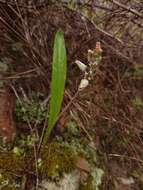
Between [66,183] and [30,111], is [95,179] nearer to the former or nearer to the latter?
[66,183]

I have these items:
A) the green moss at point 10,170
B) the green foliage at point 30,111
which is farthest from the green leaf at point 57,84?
the green foliage at point 30,111

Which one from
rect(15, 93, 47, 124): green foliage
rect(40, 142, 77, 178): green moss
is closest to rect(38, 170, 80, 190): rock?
rect(40, 142, 77, 178): green moss

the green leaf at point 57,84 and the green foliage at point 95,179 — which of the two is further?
the green foliage at point 95,179

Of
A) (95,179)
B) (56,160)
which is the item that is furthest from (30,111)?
(95,179)

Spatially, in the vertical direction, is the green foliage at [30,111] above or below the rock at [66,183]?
above

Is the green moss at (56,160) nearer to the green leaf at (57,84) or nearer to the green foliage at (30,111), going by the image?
the green foliage at (30,111)

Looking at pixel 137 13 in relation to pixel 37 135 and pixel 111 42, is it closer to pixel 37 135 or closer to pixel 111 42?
pixel 111 42
